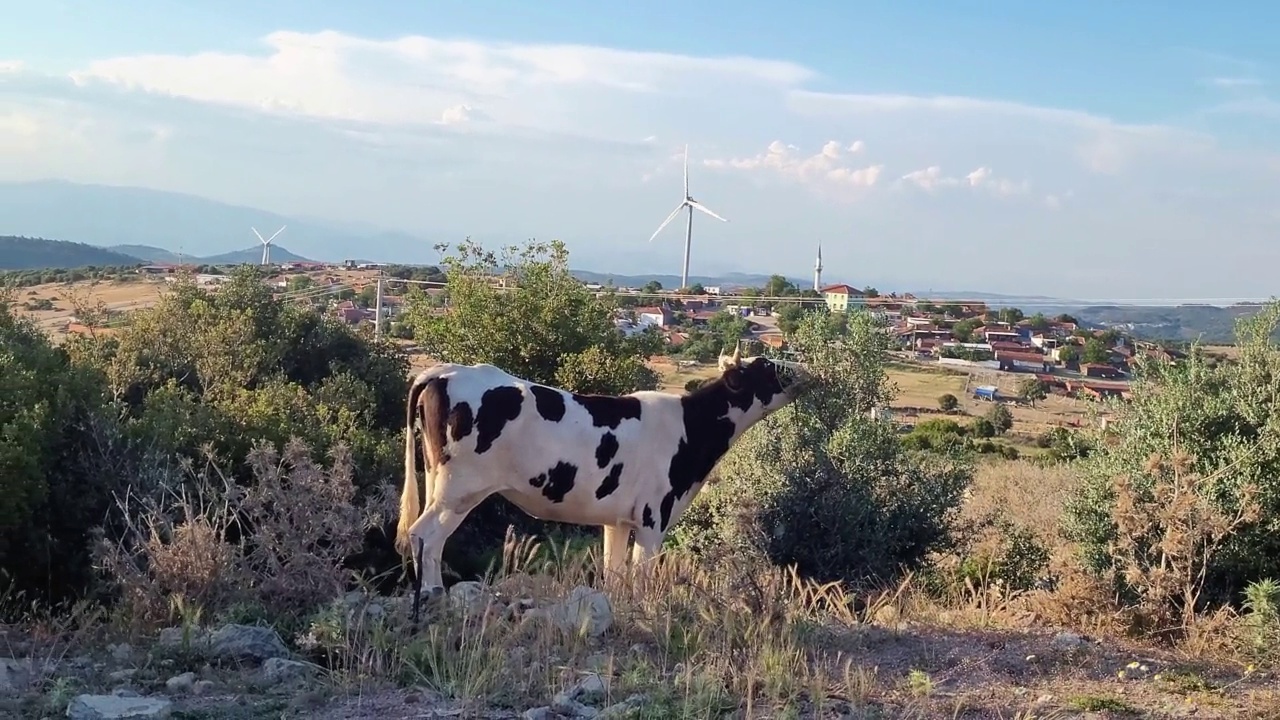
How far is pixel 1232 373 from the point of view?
9.05 m

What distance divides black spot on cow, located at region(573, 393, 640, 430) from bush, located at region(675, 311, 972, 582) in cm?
134

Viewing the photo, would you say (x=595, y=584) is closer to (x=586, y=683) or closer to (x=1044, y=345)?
(x=586, y=683)

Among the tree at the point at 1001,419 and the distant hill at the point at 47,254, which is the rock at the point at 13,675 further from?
the distant hill at the point at 47,254

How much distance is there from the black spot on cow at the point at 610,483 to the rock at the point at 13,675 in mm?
4551

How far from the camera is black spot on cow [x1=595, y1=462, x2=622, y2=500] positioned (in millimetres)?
9398

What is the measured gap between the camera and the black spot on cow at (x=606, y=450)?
9344 millimetres

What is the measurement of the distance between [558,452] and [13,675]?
4422 millimetres

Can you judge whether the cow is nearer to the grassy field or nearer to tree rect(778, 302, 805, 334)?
tree rect(778, 302, 805, 334)

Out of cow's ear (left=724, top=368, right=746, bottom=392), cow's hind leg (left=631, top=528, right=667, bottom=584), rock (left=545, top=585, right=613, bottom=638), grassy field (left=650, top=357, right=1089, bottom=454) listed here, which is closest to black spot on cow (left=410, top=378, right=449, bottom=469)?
cow's hind leg (left=631, top=528, right=667, bottom=584)

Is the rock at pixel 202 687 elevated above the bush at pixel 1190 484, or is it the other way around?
the bush at pixel 1190 484

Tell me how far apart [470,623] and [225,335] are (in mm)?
11104

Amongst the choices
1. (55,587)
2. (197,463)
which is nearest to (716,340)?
(197,463)

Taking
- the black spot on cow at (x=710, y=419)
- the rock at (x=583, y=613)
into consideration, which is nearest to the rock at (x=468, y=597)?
the rock at (x=583, y=613)

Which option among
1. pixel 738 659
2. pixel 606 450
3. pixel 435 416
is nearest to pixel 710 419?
pixel 606 450
